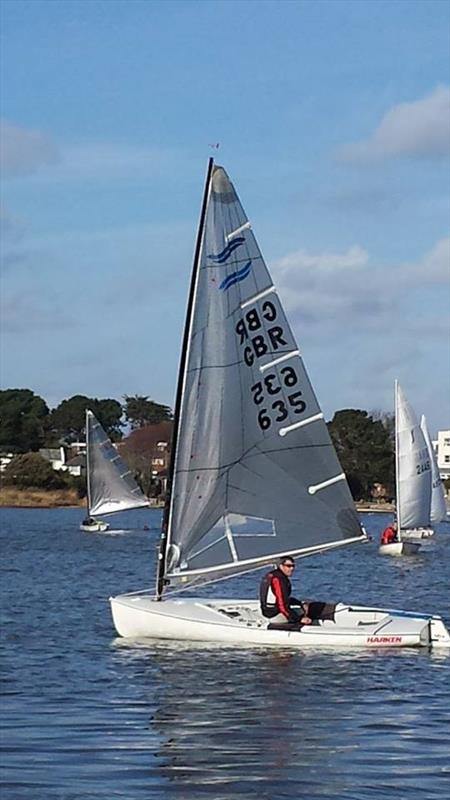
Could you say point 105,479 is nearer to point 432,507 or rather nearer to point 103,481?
point 103,481

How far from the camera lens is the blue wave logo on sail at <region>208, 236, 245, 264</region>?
22.9m

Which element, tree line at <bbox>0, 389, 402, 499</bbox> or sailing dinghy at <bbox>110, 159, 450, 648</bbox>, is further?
tree line at <bbox>0, 389, 402, 499</bbox>

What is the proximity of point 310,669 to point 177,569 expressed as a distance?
3.29m

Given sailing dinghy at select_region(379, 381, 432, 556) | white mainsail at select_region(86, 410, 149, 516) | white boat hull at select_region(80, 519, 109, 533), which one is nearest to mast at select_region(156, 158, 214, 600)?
sailing dinghy at select_region(379, 381, 432, 556)

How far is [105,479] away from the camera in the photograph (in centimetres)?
7250

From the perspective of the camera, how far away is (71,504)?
124 meters

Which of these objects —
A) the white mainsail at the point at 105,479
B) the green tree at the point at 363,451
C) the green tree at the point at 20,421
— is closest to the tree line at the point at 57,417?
the green tree at the point at 20,421

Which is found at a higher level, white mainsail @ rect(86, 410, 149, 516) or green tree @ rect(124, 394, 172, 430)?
Answer: green tree @ rect(124, 394, 172, 430)

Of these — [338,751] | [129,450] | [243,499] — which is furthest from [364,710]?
[129,450]

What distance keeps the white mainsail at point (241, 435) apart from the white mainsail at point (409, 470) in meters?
32.5

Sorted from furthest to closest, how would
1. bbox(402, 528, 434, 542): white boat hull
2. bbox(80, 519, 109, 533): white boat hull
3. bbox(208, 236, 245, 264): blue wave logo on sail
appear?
1. bbox(80, 519, 109, 533): white boat hull
2. bbox(402, 528, 434, 542): white boat hull
3. bbox(208, 236, 245, 264): blue wave logo on sail

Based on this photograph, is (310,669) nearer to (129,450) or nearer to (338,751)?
(338,751)

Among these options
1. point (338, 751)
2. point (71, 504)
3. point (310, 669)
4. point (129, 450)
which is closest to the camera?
point (338, 751)

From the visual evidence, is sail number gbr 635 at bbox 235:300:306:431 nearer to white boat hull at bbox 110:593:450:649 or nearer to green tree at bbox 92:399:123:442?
white boat hull at bbox 110:593:450:649
